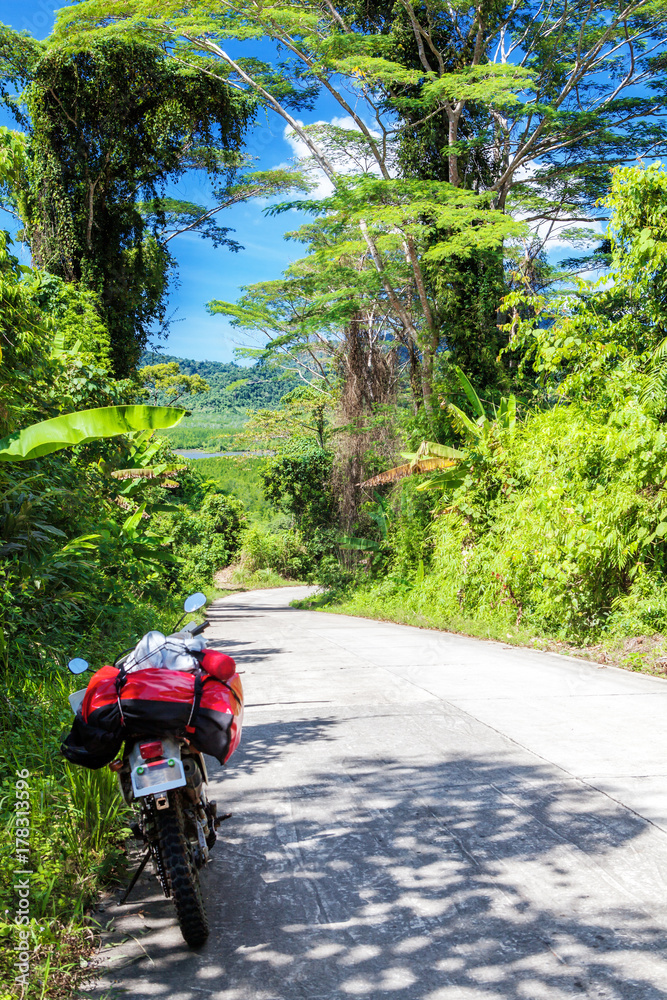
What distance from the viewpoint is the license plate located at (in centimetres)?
311

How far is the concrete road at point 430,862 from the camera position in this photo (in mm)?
3000

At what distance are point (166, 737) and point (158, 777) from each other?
171 millimetres

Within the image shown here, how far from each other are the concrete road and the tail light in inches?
32.0

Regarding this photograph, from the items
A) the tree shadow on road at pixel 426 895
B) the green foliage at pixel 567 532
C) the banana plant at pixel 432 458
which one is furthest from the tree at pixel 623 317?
the tree shadow on road at pixel 426 895

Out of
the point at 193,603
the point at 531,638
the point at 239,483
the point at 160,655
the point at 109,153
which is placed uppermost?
the point at 109,153

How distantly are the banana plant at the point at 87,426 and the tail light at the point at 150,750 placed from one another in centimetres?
178

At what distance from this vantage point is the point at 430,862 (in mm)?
3943

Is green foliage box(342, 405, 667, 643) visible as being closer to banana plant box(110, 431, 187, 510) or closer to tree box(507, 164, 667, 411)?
tree box(507, 164, 667, 411)

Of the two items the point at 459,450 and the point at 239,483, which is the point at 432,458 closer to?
the point at 459,450

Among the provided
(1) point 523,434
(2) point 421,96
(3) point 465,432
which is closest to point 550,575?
(1) point 523,434

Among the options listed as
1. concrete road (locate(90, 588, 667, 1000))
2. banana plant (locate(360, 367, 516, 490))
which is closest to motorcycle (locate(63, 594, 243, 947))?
concrete road (locate(90, 588, 667, 1000))

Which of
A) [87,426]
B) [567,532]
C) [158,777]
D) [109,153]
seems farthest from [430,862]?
[109,153]

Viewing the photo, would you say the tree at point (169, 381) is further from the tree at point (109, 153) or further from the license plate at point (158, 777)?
the license plate at point (158, 777)

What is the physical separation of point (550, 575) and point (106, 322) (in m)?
13.8
